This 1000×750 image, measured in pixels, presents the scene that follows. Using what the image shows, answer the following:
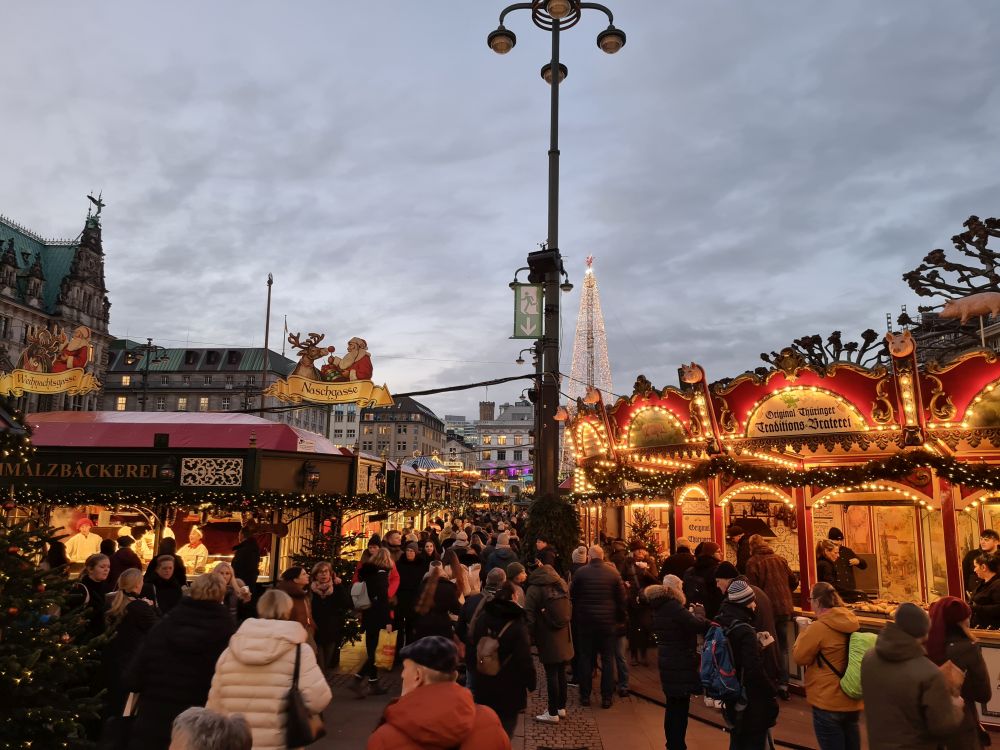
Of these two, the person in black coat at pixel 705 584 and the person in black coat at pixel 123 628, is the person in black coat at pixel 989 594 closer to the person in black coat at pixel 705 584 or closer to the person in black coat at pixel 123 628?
the person in black coat at pixel 705 584

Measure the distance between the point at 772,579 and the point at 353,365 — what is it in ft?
32.8

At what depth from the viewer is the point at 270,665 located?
3.84 metres

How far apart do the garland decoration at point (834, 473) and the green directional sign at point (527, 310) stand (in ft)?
13.9

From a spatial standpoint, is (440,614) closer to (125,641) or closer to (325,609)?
(325,609)

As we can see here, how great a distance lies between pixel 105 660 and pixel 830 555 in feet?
33.6

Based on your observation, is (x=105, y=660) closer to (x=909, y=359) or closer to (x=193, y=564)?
(x=193, y=564)

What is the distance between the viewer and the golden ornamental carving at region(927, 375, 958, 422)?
10.1 meters

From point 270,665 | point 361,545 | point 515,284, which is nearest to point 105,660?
point 270,665

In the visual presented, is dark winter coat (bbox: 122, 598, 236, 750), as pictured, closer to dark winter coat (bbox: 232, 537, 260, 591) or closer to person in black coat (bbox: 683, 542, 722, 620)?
person in black coat (bbox: 683, 542, 722, 620)

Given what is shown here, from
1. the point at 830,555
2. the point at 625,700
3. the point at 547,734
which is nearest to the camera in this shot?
the point at 547,734

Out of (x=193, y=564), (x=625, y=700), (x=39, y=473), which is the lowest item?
(x=625, y=700)

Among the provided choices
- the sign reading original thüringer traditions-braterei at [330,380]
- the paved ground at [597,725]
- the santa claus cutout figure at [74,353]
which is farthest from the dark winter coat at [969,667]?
the santa claus cutout figure at [74,353]

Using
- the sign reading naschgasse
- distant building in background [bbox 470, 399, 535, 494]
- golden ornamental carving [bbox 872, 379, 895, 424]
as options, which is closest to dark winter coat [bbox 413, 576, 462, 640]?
the sign reading naschgasse

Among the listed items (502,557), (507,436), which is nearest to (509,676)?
(502,557)
